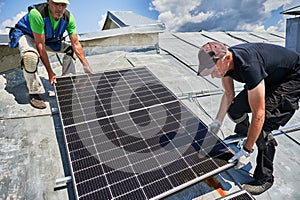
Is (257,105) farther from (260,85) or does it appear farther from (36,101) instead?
(36,101)

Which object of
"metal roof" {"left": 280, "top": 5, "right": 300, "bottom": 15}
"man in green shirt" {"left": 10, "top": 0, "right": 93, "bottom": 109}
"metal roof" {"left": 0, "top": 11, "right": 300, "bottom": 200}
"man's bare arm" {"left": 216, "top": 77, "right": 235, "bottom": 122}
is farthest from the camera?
"metal roof" {"left": 280, "top": 5, "right": 300, "bottom": 15}

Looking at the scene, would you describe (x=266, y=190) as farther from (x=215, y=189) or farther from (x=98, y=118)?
(x=98, y=118)

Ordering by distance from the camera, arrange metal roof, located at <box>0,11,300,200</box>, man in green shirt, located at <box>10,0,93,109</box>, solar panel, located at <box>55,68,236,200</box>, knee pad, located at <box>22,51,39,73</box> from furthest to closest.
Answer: knee pad, located at <box>22,51,39,73</box>
man in green shirt, located at <box>10,0,93,109</box>
metal roof, located at <box>0,11,300,200</box>
solar panel, located at <box>55,68,236,200</box>

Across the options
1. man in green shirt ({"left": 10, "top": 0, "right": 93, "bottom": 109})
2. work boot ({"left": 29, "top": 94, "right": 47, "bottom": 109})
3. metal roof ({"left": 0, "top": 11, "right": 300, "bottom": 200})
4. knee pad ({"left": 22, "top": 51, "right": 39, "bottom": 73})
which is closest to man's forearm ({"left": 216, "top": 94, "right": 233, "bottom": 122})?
metal roof ({"left": 0, "top": 11, "right": 300, "bottom": 200})

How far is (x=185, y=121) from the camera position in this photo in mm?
3695

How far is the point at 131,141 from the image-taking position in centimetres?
335

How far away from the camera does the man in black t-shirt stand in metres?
2.95

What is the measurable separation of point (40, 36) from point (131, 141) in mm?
2841

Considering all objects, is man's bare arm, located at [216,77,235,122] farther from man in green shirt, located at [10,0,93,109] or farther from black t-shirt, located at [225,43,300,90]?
man in green shirt, located at [10,0,93,109]

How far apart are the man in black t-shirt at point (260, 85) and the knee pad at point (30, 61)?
10.9ft

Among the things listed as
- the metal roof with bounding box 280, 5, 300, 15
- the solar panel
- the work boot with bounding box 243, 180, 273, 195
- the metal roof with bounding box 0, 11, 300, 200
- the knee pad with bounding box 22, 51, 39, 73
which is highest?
the knee pad with bounding box 22, 51, 39, 73

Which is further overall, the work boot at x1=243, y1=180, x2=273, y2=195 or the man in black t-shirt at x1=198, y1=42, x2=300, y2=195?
the work boot at x1=243, y1=180, x2=273, y2=195

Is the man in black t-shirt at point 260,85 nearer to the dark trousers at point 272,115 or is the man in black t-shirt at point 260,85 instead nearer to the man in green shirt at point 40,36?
the dark trousers at point 272,115

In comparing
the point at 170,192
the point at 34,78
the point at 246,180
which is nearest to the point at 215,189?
the point at 246,180
